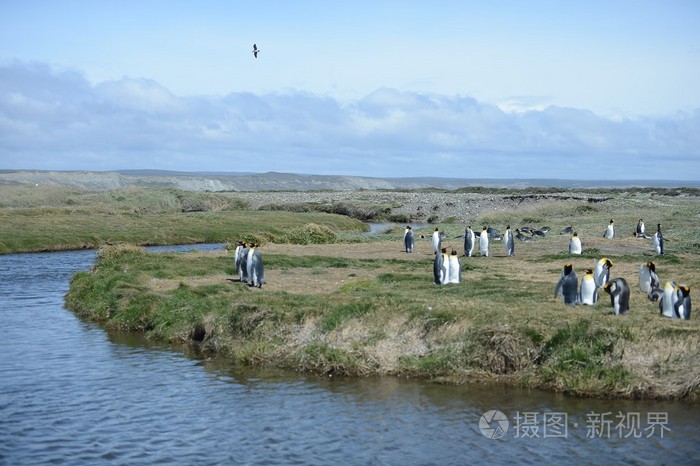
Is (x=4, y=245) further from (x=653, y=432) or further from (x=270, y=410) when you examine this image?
(x=653, y=432)

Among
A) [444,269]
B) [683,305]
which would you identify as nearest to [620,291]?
[683,305]

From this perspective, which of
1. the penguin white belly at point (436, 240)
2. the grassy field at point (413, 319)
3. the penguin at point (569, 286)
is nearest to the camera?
the grassy field at point (413, 319)

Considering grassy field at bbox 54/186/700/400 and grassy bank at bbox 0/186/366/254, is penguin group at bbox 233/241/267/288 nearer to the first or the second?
grassy field at bbox 54/186/700/400

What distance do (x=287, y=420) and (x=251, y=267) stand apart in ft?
33.5

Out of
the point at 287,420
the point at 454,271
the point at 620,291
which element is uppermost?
the point at 620,291

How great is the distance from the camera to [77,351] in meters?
18.7

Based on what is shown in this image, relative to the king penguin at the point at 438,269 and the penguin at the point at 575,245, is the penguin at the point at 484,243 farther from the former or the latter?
the king penguin at the point at 438,269

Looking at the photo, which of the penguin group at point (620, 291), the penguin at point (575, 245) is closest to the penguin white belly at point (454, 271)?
the penguin group at point (620, 291)

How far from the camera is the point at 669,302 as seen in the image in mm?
16359

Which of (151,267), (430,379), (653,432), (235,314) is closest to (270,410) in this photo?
(430,379)

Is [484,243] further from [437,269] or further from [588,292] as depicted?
[588,292]

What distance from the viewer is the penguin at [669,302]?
1625 cm

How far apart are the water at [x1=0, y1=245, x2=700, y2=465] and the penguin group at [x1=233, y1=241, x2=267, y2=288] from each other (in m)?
5.53

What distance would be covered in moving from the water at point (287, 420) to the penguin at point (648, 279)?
20.9 ft
